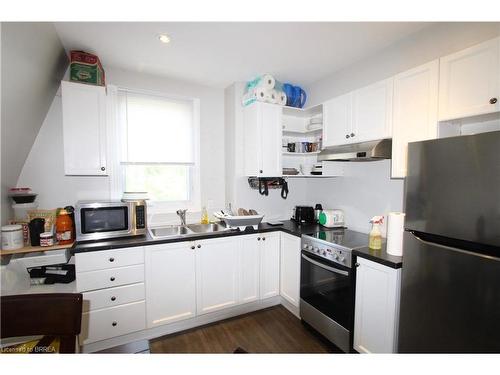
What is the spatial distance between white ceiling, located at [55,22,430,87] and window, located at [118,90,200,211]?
324mm

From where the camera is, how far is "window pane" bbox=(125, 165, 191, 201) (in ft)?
8.10

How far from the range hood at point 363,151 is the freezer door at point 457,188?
0.41m

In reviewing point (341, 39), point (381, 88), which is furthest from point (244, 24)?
point (381, 88)

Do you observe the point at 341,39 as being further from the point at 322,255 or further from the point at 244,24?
the point at 322,255

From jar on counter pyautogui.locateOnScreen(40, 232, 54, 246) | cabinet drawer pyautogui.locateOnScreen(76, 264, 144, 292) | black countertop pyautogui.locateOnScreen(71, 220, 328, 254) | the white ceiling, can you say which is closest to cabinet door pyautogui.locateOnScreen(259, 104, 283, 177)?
the white ceiling

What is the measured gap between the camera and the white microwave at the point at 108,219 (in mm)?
1891

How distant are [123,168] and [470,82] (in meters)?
2.82

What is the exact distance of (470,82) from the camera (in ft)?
4.47

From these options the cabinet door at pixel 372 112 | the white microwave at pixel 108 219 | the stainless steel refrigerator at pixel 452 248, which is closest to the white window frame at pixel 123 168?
the white microwave at pixel 108 219

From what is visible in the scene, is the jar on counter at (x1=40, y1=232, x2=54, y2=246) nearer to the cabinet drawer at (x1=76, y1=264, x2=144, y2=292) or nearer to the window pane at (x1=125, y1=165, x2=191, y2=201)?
the cabinet drawer at (x1=76, y1=264, x2=144, y2=292)

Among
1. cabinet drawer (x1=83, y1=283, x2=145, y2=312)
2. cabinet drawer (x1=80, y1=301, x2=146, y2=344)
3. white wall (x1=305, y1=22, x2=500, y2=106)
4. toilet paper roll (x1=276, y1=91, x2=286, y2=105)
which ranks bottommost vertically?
cabinet drawer (x1=80, y1=301, x2=146, y2=344)

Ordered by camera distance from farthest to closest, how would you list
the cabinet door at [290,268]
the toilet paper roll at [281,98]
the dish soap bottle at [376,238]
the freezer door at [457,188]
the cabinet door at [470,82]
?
the toilet paper roll at [281,98], the cabinet door at [290,268], the dish soap bottle at [376,238], the cabinet door at [470,82], the freezer door at [457,188]

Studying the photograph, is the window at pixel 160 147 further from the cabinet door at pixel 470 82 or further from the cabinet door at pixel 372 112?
the cabinet door at pixel 470 82
